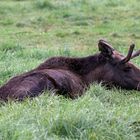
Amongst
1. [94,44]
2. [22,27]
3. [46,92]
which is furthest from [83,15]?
[46,92]

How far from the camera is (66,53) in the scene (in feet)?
39.2

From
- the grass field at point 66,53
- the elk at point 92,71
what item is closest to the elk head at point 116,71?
the elk at point 92,71

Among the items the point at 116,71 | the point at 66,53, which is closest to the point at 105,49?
the point at 116,71

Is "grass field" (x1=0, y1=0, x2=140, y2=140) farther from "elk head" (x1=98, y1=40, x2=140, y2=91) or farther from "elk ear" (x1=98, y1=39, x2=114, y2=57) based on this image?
"elk ear" (x1=98, y1=39, x2=114, y2=57)

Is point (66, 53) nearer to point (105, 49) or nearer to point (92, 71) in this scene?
point (92, 71)

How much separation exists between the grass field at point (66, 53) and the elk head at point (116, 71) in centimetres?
18

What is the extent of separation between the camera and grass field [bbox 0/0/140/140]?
230 inches

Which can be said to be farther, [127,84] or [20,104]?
[127,84]

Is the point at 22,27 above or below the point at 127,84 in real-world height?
below

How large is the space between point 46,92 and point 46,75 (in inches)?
19.2

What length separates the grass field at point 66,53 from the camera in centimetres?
585

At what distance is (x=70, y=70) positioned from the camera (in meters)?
8.52

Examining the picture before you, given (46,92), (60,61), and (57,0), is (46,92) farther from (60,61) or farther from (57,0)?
(57,0)

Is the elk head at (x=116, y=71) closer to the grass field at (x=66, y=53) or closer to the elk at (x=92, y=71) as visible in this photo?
the elk at (x=92, y=71)
